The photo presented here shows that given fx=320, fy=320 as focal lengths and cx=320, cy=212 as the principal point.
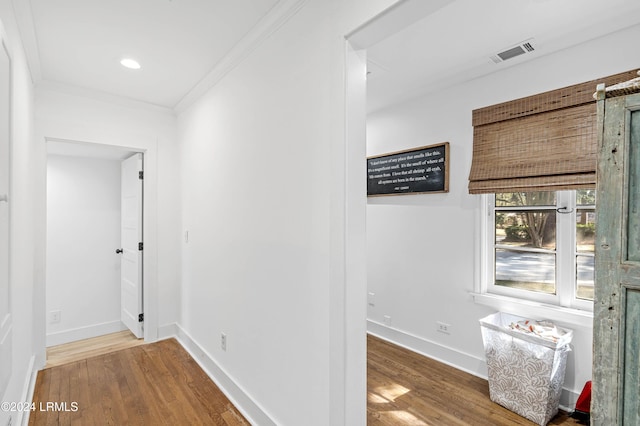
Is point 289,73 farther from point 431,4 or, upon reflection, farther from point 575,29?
point 575,29

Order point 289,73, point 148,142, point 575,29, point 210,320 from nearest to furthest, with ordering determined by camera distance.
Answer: point 289,73 → point 575,29 → point 210,320 → point 148,142

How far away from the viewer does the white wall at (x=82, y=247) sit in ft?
12.0

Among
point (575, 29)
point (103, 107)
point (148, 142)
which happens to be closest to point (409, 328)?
point (575, 29)

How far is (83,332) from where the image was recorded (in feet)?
12.2

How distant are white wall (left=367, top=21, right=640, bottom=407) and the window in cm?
17

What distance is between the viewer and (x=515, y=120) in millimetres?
2377

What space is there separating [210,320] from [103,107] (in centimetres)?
224

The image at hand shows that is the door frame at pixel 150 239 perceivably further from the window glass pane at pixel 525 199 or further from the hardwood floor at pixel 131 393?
the window glass pane at pixel 525 199

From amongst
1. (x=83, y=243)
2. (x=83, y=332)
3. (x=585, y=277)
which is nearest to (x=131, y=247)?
(x=83, y=243)

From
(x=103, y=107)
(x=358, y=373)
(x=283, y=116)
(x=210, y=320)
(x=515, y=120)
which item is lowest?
(x=210, y=320)

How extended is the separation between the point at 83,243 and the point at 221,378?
8.69 feet

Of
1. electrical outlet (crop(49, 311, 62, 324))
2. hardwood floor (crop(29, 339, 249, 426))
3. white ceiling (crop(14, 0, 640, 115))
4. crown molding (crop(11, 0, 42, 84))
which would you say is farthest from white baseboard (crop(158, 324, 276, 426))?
crown molding (crop(11, 0, 42, 84))

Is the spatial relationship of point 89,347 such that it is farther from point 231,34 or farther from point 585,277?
point 585,277

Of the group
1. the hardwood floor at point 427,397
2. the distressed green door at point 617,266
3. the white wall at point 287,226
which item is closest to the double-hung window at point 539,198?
the hardwood floor at point 427,397
